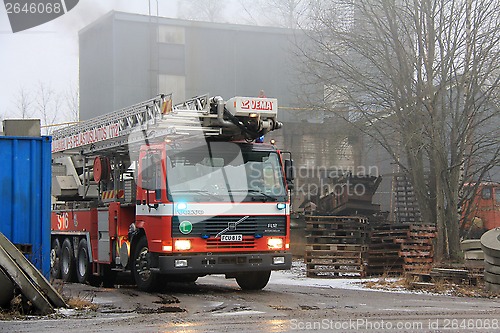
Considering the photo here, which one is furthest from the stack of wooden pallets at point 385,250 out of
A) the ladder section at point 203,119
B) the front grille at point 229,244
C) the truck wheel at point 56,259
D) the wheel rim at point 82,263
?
the truck wheel at point 56,259

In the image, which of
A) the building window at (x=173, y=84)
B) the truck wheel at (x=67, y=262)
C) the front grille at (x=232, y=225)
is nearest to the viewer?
the front grille at (x=232, y=225)

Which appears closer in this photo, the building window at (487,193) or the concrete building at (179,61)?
the building window at (487,193)

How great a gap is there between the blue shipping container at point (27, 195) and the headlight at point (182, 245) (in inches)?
86.2

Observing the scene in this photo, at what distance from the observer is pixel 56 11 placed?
14031mm

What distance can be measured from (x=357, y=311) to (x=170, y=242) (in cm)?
375

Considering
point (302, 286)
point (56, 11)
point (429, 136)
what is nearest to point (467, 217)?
point (429, 136)

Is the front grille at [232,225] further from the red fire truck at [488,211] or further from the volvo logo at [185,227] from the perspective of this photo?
the red fire truck at [488,211]

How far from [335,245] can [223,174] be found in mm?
Result: 5360

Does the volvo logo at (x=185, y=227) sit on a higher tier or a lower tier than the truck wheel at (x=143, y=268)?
higher

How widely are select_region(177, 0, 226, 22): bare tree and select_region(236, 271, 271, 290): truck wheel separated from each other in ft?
47.3

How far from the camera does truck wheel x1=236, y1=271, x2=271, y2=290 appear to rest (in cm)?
1457

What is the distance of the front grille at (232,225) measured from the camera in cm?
1309

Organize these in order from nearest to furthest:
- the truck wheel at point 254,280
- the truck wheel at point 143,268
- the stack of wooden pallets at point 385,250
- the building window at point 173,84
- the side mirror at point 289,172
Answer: the truck wheel at point 143,268 → the side mirror at point 289,172 → the truck wheel at point 254,280 → the stack of wooden pallets at point 385,250 → the building window at point 173,84

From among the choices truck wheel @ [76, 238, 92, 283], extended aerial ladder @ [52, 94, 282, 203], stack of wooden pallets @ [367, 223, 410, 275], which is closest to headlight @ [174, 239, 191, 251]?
extended aerial ladder @ [52, 94, 282, 203]
